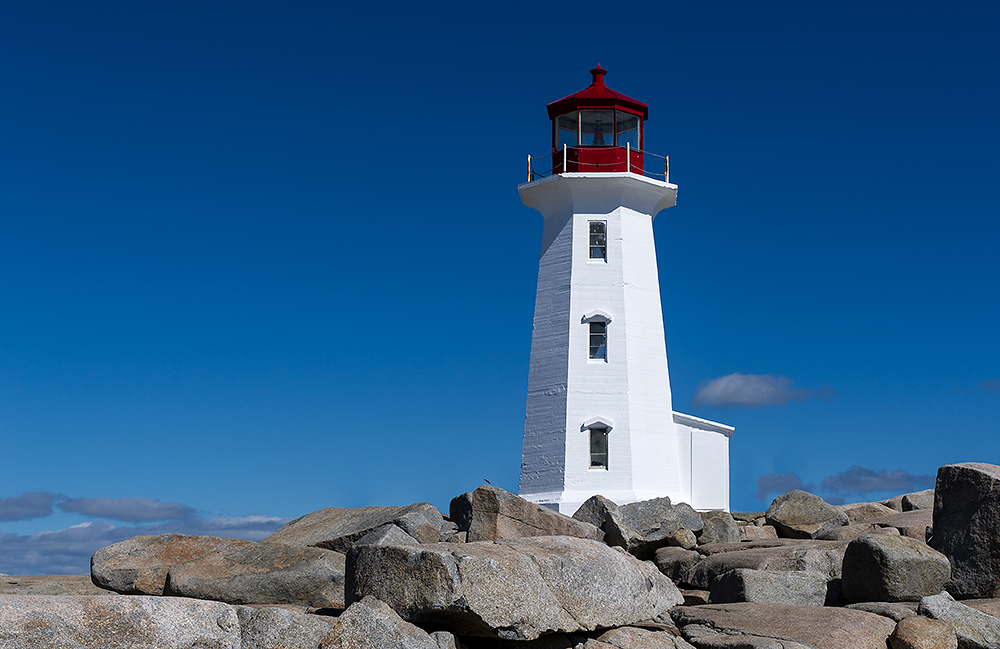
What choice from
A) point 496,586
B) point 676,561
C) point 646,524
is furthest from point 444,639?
point 646,524

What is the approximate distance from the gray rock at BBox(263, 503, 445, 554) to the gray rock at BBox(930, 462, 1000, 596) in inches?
267

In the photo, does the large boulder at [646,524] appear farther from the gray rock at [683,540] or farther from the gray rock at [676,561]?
the gray rock at [676,561]

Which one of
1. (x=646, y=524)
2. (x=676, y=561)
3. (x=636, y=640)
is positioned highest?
(x=646, y=524)

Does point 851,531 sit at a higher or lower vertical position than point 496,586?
higher

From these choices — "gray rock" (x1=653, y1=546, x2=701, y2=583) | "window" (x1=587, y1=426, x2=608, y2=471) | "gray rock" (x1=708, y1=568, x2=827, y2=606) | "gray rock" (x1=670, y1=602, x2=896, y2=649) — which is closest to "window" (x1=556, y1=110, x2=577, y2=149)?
"window" (x1=587, y1=426, x2=608, y2=471)

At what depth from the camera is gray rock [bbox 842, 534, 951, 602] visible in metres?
11.2

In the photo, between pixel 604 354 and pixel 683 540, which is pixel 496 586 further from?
pixel 604 354

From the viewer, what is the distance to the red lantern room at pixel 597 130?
2541 centimetres

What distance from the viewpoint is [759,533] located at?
19.0 metres

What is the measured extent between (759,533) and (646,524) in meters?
2.14

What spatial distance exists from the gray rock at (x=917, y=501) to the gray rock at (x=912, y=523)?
367 centimetres

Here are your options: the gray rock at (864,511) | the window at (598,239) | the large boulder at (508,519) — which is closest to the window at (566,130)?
the window at (598,239)

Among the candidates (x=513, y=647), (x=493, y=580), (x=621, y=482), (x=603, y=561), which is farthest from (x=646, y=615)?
(x=621, y=482)

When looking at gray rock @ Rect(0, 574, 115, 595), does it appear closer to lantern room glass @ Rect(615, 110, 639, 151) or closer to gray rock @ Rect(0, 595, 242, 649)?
gray rock @ Rect(0, 595, 242, 649)
